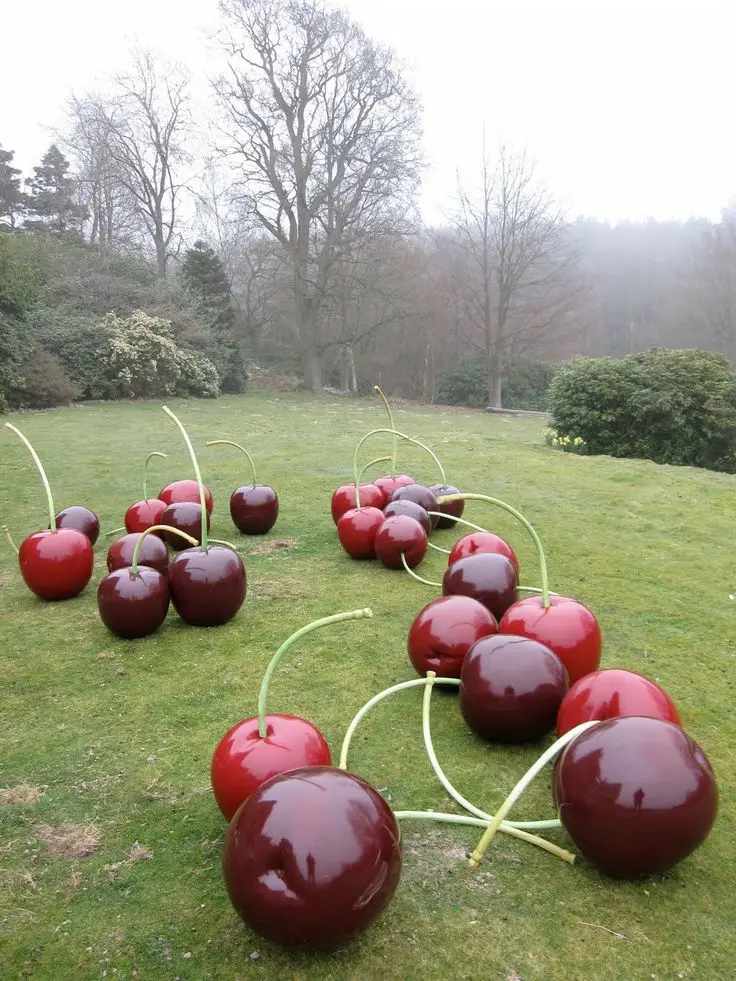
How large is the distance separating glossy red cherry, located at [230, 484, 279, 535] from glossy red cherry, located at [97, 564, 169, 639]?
229 centimetres

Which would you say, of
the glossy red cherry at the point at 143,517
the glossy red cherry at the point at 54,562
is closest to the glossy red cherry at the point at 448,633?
the glossy red cherry at the point at 54,562

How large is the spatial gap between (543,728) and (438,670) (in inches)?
26.6

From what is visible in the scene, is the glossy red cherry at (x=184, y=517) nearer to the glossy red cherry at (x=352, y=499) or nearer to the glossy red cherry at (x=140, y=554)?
the glossy red cherry at (x=140, y=554)

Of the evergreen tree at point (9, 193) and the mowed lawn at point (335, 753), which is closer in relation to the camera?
the mowed lawn at point (335, 753)

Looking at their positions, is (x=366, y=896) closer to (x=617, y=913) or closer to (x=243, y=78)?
(x=617, y=913)

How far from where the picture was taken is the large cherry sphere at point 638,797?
7.03ft

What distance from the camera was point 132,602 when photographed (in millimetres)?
4230

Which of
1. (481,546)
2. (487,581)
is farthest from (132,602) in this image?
(481,546)

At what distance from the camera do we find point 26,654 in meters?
4.26

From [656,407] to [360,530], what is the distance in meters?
9.29

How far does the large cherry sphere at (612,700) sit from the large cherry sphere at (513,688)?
0.12 meters

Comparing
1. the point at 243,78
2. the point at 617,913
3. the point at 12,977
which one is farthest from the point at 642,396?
the point at 243,78

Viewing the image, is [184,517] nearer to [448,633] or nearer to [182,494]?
[182,494]

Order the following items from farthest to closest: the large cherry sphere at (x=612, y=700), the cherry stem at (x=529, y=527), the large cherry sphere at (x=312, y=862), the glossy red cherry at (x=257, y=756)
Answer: the cherry stem at (x=529, y=527)
the large cherry sphere at (x=612, y=700)
the glossy red cherry at (x=257, y=756)
the large cherry sphere at (x=312, y=862)
